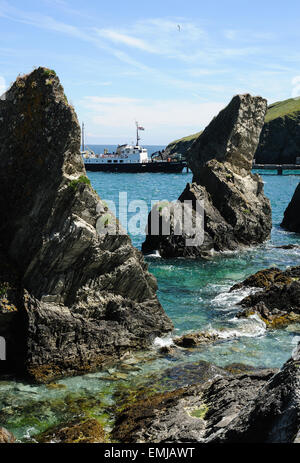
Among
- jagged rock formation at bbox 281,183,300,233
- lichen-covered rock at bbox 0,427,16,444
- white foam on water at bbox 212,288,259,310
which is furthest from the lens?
jagged rock formation at bbox 281,183,300,233

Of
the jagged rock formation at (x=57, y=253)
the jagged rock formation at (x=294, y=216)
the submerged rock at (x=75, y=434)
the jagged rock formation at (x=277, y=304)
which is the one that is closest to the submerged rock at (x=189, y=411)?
the submerged rock at (x=75, y=434)

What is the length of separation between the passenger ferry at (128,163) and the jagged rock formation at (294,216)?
88594mm

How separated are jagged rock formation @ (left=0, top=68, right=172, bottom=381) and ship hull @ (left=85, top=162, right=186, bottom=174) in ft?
389

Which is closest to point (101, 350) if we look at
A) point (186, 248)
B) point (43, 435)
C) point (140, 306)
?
point (140, 306)

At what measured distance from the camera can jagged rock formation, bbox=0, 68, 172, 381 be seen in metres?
16.7

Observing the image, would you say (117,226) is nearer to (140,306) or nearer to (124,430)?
(140,306)

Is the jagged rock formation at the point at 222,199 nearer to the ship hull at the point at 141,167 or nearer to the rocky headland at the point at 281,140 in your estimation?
the ship hull at the point at 141,167

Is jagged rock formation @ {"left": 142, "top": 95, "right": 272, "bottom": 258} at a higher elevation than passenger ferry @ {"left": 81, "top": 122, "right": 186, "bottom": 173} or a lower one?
lower

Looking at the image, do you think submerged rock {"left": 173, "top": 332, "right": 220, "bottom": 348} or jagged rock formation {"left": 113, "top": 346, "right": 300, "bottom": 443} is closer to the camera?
jagged rock formation {"left": 113, "top": 346, "right": 300, "bottom": 443}

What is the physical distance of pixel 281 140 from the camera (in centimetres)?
16425

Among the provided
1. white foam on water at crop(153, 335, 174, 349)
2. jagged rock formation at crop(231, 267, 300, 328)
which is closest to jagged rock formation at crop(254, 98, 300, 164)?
jagged rock formation at crop(231, 267, 300, 328)

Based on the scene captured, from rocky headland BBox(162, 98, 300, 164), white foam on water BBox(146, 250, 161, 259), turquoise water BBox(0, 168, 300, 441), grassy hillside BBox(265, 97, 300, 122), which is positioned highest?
grassy hillside BBox(265, 97, 300, 122)

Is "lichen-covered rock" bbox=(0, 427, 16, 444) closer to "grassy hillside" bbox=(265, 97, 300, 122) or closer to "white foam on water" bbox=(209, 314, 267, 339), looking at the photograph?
"white foam on water" bbox=(209, 314, 267, 339)

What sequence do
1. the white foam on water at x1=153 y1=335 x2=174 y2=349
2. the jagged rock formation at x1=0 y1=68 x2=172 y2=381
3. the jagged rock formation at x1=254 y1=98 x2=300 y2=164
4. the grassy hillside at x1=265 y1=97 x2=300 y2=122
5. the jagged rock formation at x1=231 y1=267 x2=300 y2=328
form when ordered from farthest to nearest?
the grassy hillside at x1=265 y1=97 x2=300 y2=122
the jagged rock formation at x1=254 y1=98 x2=300 y2=164
the jagged rock formation at x1=231 y1=267 x2=300 y2=328
the white foam on water at x1=153 y1=335 x2=174 y2=349
the jagged rock formation at x1=0 y1=68 x2=172 y2=381
